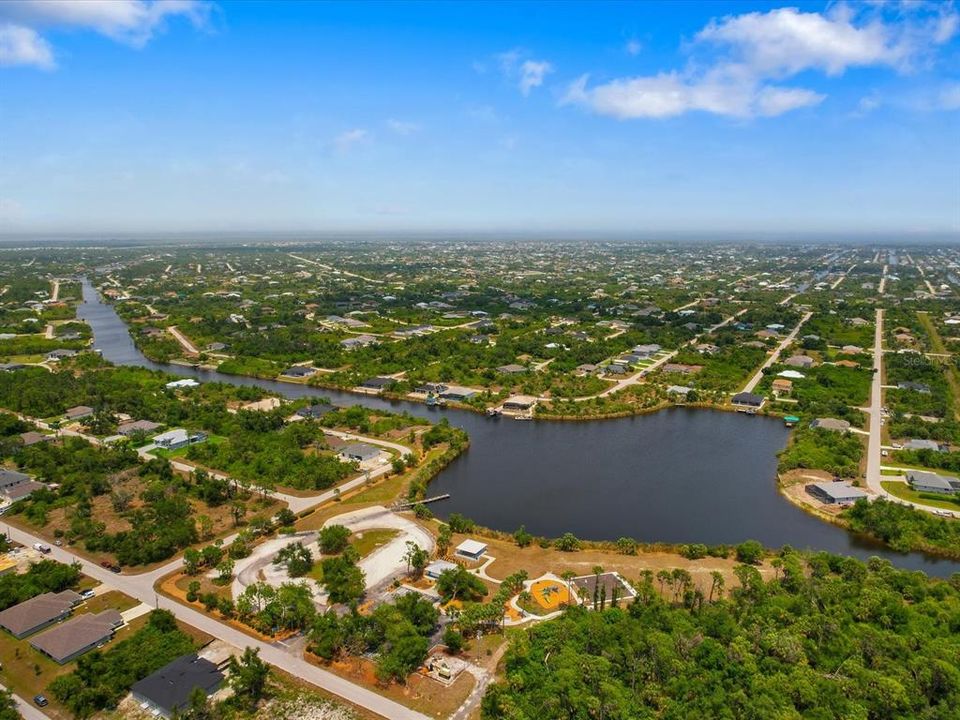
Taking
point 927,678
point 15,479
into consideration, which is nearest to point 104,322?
point 15,479

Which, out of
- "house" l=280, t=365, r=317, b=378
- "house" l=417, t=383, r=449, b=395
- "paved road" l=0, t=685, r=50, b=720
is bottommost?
"paved road" l=0, t=685, r=50, b=720

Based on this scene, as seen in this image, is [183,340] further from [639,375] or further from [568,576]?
[568,576]

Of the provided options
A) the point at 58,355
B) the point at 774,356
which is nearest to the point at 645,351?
the point at 774,356

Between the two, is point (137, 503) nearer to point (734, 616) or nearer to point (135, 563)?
point (135, 563)

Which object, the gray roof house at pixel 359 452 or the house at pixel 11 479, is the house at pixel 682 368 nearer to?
the gray roof house at pixel 359 452

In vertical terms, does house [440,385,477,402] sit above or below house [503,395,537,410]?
above

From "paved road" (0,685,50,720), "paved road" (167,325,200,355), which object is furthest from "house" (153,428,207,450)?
"paved road" (167,325,200,355)

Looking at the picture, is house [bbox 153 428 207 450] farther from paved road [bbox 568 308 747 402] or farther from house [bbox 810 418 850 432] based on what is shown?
house [bbox 810 418 850 432]

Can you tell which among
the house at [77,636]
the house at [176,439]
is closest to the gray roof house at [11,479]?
the house at [176,439]
